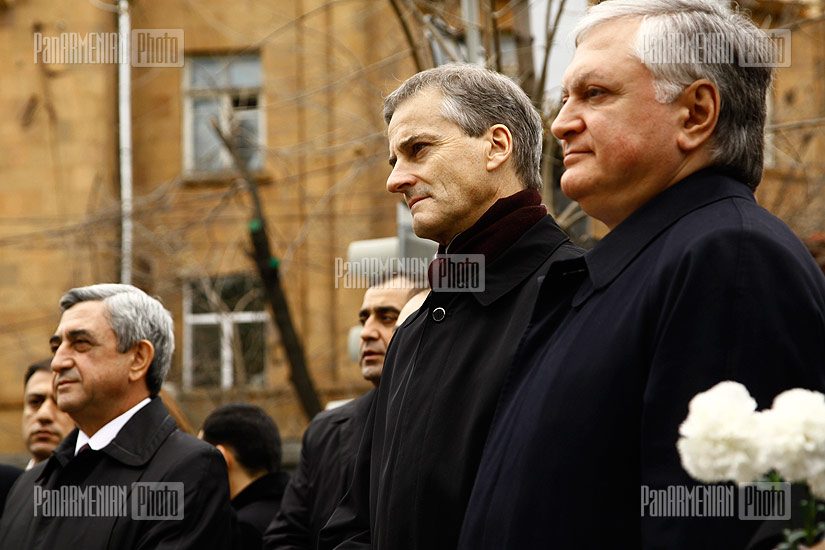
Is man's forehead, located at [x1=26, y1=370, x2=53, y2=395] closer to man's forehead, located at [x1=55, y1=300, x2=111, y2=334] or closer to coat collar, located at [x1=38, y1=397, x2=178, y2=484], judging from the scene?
man's forehead, located at [x1=55, y1=300, x2=111, y2=334]

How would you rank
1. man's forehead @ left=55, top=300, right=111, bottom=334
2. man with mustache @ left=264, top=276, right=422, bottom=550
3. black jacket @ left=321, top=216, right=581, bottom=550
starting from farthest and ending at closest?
man with mustache @ left=264, top=276, right=422, bottom=550, man's forehead @ left=55, top=300, right=111, bottom=334, black jacket @ left=321, top=216, right=581, bottom=550

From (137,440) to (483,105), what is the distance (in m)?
2.14

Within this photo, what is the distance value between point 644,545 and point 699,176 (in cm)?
78

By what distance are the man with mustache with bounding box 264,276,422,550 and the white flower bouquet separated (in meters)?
3.39

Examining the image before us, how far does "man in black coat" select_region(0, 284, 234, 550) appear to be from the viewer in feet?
14.9

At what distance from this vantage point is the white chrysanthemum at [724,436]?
5.67ft

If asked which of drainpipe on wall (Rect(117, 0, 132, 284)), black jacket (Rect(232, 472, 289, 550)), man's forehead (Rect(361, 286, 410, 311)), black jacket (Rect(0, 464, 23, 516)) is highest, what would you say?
drainpipe on wall (Rect(117, 0, 132, 284))

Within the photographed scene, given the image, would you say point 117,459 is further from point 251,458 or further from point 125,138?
point 125,138

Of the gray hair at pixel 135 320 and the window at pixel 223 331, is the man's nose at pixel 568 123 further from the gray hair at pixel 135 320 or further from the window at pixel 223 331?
the window at pixel 223 331

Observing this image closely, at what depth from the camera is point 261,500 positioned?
20.2ft

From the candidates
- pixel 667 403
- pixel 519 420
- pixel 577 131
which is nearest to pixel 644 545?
pixel 667 403

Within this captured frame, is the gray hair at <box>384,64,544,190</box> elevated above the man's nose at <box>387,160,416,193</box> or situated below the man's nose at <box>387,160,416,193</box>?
above

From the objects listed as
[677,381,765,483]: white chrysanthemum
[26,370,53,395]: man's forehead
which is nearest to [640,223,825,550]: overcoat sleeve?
[677,381,765,483]: white chrysanthemum

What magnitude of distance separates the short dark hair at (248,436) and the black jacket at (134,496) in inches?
46.2
